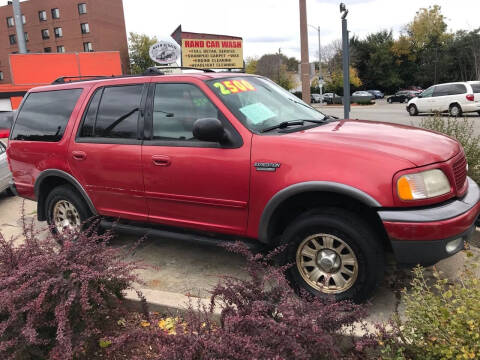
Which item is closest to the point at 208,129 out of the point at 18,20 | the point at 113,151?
the point at 113,151

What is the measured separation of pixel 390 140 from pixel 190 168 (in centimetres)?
165

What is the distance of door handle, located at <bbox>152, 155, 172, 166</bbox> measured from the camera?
3.73 metres

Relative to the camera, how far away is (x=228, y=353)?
6.55 feet

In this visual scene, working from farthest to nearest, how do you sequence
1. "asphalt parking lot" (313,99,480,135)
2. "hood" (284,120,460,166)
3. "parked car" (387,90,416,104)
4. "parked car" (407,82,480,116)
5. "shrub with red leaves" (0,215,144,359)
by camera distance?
1. "parked car" (387,90,416,104)
2. "parked car" (407,82,480,116)
3. "asphalt parking lot" (313,99,480,135)
4. "hood" (284,120,460,166)
5. "shrub with red leaves" (0,215,144,359)

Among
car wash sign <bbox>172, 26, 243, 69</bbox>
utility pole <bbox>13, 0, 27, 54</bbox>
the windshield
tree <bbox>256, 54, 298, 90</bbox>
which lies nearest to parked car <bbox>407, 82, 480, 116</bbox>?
car wash sign <bbox>172, 26, 243, 69</bbox>

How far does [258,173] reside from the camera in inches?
130

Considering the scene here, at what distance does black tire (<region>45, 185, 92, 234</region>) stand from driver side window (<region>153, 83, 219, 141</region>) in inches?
53.7

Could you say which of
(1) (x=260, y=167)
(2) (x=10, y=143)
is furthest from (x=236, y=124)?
(2) (x=10, y=143)

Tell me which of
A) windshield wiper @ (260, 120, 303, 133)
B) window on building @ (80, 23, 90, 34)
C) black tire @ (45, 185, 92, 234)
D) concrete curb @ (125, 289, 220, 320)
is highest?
window on building @ (80, 23, 90, 34)

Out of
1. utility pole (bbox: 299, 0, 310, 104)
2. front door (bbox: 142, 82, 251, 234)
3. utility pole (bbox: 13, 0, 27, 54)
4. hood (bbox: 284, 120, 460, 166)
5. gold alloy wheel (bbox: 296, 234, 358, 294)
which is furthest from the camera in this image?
utility pole (bbox: 13, 0, 27, 54)

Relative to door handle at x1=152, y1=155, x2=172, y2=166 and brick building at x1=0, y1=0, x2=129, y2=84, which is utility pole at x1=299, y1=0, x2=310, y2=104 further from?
brick building at x1=0, y1=0, x2=129, y2=84

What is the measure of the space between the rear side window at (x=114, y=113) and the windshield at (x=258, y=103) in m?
0.87

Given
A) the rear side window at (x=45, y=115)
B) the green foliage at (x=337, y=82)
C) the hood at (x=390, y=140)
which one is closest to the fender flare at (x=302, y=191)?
the hood at (x=390, y=140)

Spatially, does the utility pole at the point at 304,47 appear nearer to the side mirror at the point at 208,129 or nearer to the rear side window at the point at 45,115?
the rear side window at the point at 45,115
